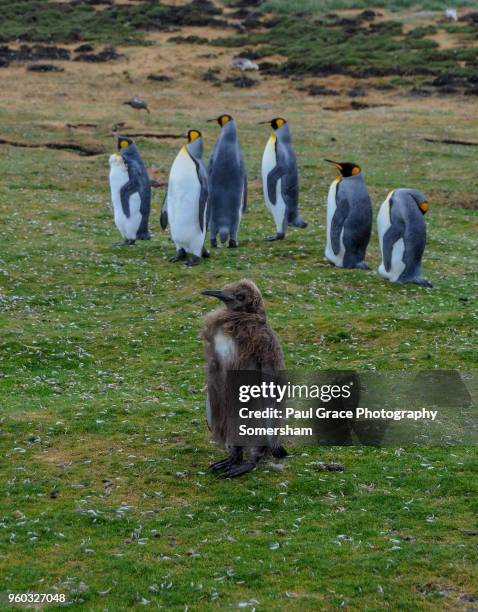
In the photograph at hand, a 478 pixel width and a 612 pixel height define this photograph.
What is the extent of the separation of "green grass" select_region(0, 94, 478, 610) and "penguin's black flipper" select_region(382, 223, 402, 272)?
1.37ft

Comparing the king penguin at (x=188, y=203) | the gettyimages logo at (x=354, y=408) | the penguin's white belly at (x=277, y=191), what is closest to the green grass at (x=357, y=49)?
the penguin's white belly at (x=277, y=191)

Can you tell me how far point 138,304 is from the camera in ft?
45.5

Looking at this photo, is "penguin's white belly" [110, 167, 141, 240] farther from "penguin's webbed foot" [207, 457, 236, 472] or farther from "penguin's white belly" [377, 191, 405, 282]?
"penguin's webbed foot" [207, 457, 236, 472]

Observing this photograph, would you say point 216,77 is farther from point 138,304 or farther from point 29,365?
point 29,365

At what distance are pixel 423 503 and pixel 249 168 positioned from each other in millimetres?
18221

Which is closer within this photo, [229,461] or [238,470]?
[238,470]

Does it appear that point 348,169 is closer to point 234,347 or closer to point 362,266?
point 362,266

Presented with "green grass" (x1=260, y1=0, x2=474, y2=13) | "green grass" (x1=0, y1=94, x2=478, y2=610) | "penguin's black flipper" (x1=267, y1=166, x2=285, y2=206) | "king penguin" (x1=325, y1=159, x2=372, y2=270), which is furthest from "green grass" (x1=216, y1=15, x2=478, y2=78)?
"king penguin" (x1=325, y1=159, x2=372, y2=270)

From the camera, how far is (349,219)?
51.3ft

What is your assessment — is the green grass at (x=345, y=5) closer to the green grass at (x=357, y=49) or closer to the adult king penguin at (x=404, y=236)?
the green grass at (x=357, y=49)

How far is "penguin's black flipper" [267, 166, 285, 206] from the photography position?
18.6m

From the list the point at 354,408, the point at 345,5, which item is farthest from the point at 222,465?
the point at 345,5

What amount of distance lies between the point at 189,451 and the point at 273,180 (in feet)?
35.9

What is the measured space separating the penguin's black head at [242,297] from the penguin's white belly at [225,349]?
258mm
